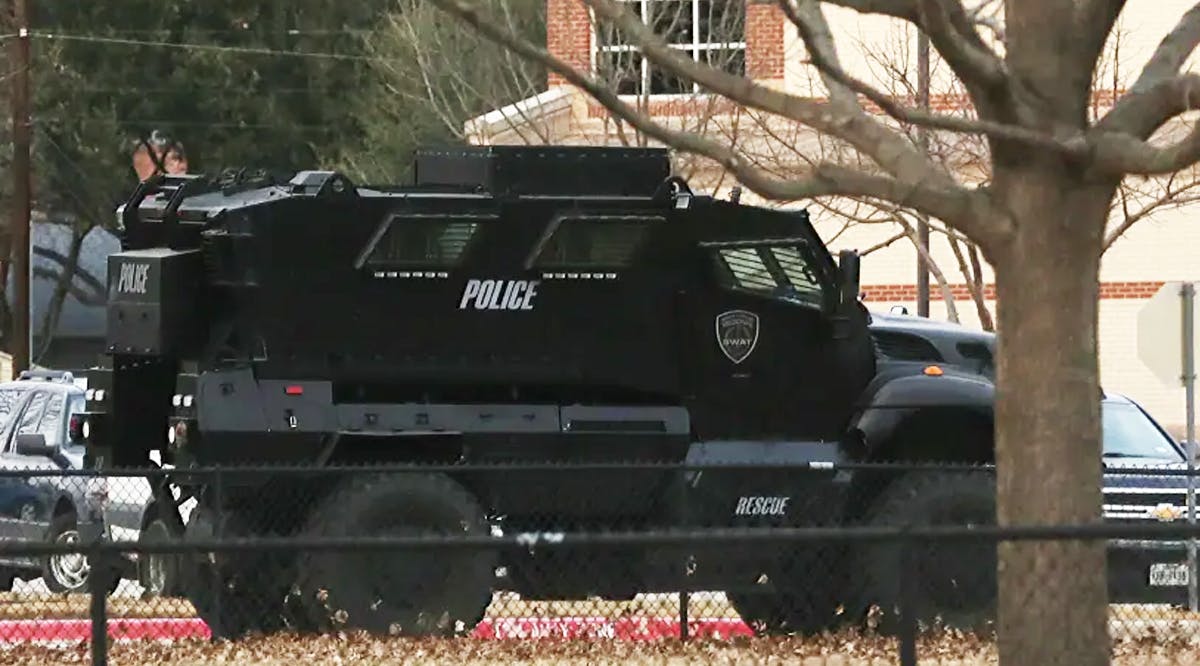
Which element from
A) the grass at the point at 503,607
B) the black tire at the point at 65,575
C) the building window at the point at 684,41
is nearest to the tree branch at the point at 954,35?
the grass at the point at 503,607

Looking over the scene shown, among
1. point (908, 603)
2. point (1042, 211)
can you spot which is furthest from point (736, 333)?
point (908, 603)

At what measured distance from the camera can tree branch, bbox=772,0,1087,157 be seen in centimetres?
821

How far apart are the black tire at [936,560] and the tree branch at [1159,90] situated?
1.75 meters

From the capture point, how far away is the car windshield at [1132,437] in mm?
17406

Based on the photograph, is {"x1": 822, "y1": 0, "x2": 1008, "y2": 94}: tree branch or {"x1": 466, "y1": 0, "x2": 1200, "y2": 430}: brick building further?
{"x1": 466, "y1": 0, "x2": 1200, "y2": 430}: brick building

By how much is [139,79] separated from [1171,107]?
39348mm

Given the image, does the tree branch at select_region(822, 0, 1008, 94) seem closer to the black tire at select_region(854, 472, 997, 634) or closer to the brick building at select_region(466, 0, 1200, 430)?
the black tire at select_region(854, 472, 997, 634)

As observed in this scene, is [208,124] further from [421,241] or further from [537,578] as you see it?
[537,578]

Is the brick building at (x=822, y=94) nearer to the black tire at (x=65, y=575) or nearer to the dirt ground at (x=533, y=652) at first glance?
the black tire at (x=65, y=575)

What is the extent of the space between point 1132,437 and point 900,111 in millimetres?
9984

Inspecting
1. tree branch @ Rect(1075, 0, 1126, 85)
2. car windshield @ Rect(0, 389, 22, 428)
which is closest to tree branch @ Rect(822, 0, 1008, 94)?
tree branch @ Rect(1075, 0, 1126, 85)

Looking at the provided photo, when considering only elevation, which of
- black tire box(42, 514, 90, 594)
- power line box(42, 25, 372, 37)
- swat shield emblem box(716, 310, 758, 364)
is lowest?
black tire box(42, 514, 90, 594)

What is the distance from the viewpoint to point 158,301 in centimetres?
1370

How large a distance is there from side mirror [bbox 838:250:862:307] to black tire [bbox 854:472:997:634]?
119 cm
